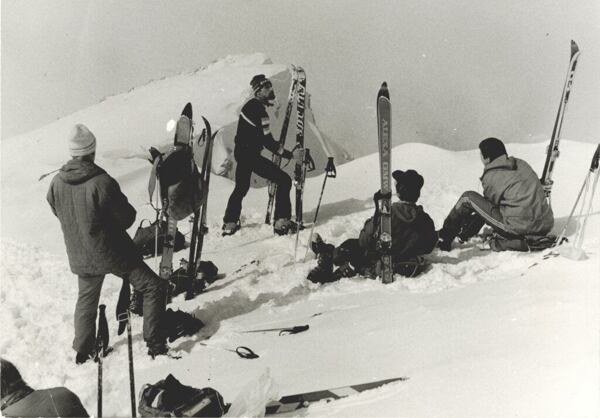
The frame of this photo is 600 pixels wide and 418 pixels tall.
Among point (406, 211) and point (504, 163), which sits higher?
point (504, 163)

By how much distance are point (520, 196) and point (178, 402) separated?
3.07m

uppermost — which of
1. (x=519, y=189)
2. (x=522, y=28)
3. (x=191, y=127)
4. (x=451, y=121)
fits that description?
(x=522, y=28)

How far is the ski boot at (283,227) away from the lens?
5.52 metres

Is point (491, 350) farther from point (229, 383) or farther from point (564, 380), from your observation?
point (229, 383)

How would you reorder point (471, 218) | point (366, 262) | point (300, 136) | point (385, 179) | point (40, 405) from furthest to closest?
point (300, 136) < point (471, 218) < point (366, 262) < point (385, 179) < point (40, 405)

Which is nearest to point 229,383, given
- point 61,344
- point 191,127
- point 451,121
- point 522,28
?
point 61,344

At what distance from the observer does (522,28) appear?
30.8 feet

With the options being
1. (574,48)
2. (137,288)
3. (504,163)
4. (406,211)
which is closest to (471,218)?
(504,163)

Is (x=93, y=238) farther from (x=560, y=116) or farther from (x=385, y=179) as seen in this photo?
(x=560, y=116)

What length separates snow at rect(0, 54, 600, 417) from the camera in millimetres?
2260

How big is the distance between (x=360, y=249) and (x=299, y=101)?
7.12 feet

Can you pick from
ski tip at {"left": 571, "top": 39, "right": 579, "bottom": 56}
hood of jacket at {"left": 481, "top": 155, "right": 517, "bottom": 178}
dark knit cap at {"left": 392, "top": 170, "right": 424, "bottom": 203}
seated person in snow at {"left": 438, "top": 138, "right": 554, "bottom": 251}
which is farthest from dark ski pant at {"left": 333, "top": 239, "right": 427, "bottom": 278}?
ski tip at {"left": 571, "top": 39, "right": 579, "bottom": 56}

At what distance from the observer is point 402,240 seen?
4.04 metres

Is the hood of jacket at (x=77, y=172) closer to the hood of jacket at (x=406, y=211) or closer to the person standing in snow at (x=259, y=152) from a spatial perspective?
the hood of jacket at (x=406, y=211)
